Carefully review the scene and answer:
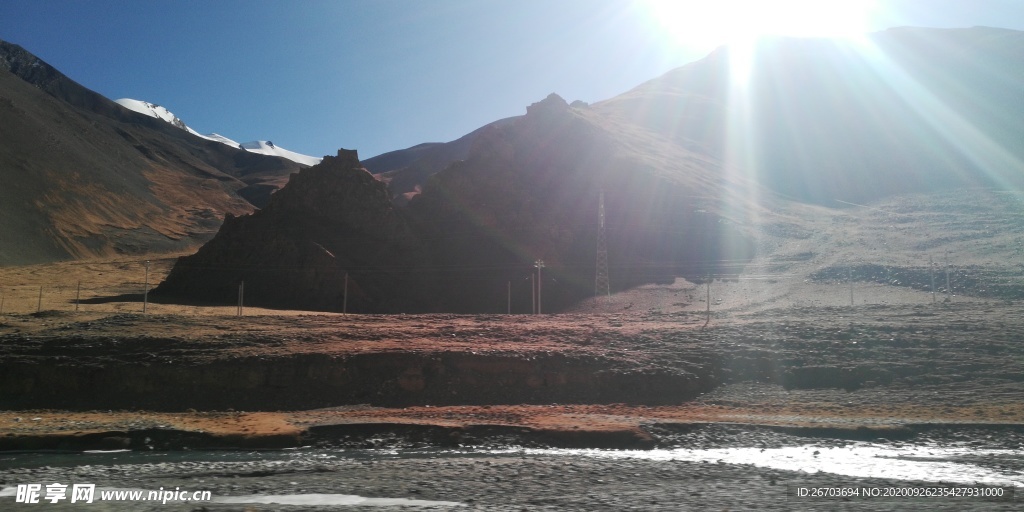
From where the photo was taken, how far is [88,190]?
107562 millimetres

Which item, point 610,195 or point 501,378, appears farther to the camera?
point 610,195

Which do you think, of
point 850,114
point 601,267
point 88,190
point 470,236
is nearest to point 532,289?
point 601,267

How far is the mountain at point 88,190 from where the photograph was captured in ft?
290

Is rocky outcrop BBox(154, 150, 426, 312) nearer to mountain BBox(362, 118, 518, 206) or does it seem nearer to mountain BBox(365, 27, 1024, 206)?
mountain BBox(362, 118, 518, 206)

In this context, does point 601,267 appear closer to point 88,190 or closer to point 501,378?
point 501,378

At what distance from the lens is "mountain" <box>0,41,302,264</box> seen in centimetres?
8838

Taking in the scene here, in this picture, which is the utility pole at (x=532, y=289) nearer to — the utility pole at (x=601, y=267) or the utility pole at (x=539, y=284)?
the utility pole at (x=539, y=284)

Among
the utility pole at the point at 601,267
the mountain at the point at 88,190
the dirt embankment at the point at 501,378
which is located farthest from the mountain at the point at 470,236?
the mountain at the point at 88,190

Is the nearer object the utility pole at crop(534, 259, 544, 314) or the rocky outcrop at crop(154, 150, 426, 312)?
the utility pole at crop(534, 259, 544, 314)

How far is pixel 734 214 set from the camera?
7019 cm

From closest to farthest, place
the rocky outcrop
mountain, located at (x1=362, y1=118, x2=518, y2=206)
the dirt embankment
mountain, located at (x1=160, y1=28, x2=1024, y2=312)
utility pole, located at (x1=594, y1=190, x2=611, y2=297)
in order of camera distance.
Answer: the dirt embankment → the rocky outcrop → utility pole, located at (x1=594, y1=190, x2=611, y2=297) → mountain, located at (x1=160, y1=28, x2=1024, y2=312) → mountain, located at (x1=362, y1=118, x2=518, y2=206)

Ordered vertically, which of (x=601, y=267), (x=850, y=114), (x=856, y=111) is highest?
(x=856, y=111)

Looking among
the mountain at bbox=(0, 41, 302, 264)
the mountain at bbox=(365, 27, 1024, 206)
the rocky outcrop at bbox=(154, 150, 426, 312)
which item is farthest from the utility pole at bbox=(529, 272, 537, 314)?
the mountain at bbox=(0, 41, 302, 264)

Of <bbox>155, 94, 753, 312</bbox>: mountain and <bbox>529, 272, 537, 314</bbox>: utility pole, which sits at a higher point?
<bbox>155, 94, 753, 312</bbox>: mountain
